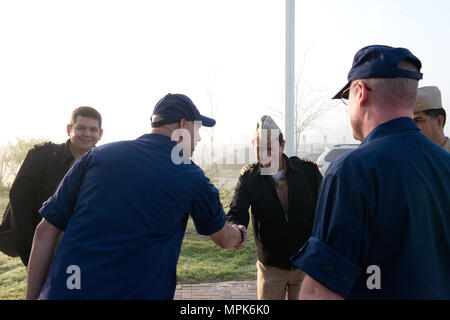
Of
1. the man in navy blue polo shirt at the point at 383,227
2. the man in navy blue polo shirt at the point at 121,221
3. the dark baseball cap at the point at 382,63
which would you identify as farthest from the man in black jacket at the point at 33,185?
the dark baseball cap at the point at 382,63

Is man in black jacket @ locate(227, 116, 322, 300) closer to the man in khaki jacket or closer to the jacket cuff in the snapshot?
the man in khaki jacket

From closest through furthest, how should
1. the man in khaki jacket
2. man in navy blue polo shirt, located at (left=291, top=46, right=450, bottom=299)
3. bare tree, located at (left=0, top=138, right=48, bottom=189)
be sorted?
man in navy blue polo shirt, located at (left=291, top=46, right=450, bottom=299) → the man in khaki jacket → bare tree, located at (left=0, top=138, right=48, bottom=189)

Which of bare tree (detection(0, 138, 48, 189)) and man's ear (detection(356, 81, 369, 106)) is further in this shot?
bare tree (detection(0, 138, 48, 189))

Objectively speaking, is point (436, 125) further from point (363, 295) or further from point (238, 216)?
point (363, 295)

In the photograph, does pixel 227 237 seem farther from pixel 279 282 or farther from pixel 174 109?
pixel 279 282

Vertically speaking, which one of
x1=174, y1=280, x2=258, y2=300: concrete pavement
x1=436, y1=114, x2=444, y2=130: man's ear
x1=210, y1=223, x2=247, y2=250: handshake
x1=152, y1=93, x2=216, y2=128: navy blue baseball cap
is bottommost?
x1=174, y1=280, x2=258, y2=300: concrete pavement

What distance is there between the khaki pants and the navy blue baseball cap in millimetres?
1554

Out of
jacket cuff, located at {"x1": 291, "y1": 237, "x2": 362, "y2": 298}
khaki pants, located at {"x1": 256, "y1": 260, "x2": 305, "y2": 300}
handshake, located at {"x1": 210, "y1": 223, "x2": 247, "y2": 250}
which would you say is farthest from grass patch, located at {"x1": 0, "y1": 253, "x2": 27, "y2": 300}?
jacket cuff, located at {"x1": 291, "y1": 237, "x2": 362, "y2": 298}

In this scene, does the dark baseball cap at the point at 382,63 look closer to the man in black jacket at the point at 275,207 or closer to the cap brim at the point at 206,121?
the cap brim at the point at 206,121

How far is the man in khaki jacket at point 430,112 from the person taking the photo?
8.46 feet

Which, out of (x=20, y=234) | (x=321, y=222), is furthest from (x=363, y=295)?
(x=20, y=234)

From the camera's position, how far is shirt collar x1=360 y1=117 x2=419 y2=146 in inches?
Answer: 47.8

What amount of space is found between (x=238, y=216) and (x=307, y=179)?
2.28 ft

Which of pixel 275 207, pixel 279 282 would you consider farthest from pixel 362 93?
pixel 279 282
